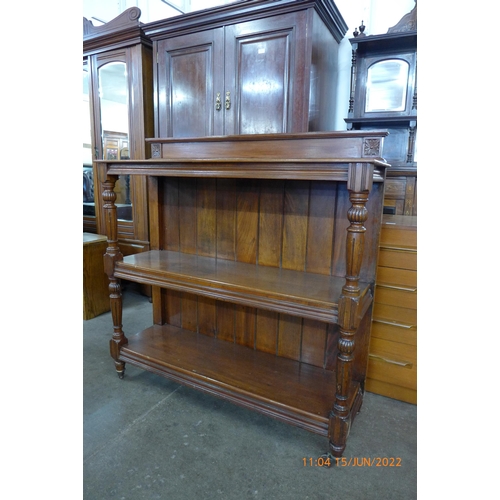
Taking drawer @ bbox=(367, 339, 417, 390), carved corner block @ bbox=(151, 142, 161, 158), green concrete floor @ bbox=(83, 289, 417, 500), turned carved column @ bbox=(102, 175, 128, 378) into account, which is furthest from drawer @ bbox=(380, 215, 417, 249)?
turned carved column @ bbox=(102, 175, 128, 378)

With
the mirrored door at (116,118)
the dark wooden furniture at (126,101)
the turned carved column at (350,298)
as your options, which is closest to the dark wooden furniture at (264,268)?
the turned carved column at (350,298)

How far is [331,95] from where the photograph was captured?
2.55 m

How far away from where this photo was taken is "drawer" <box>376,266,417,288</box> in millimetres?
1620

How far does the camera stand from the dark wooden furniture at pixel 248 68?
2.10 metres

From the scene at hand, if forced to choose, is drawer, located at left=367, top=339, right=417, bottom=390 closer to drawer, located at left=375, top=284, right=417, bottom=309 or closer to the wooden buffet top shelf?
drawer, located at left=375, top=284, right=417, bottom=309

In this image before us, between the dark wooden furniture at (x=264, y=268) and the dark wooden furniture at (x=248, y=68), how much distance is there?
712 millimetres

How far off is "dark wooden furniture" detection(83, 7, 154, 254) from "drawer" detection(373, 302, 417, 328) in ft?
6.73

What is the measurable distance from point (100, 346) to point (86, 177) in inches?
70.9

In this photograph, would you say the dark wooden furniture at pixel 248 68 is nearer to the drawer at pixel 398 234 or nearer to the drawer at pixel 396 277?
the drawer at pixel 398 234

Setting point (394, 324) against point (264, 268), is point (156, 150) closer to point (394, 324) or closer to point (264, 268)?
point (264, 268)

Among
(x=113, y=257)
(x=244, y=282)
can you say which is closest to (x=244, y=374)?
(x=244, y=282)

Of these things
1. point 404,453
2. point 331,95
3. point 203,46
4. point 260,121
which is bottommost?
point 404,453
